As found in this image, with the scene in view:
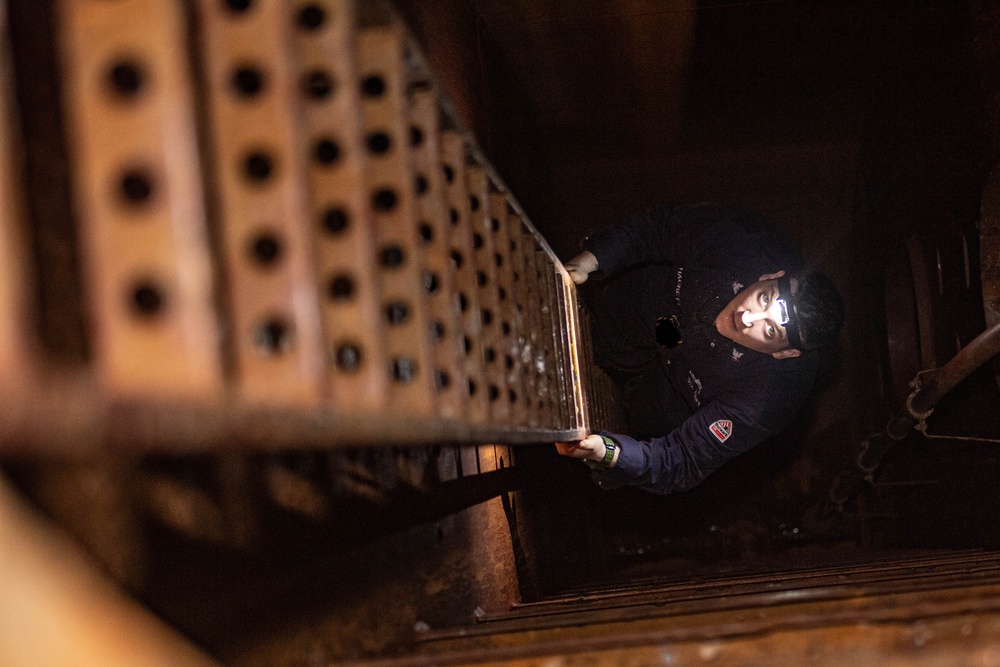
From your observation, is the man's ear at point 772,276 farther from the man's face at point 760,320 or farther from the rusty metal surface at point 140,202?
the rusty metal surface at point 140,202

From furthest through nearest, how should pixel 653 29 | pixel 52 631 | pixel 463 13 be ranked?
1. pixel 653 29
2. pixel 463 13
3. pixel 52 631

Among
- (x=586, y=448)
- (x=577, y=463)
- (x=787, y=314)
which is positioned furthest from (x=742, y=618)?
(x=577, y=463)

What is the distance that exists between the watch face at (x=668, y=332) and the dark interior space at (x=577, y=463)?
100cm

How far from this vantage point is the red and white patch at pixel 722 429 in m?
3.28

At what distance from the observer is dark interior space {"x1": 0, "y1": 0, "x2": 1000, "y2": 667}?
1274 mm

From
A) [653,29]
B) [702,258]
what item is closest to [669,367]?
[702,258]

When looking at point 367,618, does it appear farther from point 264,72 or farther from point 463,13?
point 463,13

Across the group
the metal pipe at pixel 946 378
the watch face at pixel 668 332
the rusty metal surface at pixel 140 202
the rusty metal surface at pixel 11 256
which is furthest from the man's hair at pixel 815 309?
the rusty metal surface at pixel 11 256

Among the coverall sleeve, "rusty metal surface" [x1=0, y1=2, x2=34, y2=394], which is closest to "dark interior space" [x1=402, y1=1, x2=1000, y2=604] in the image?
the coverall sleeve

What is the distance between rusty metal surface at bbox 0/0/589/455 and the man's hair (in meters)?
2.15

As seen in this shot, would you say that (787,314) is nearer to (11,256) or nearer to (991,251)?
(991,251)

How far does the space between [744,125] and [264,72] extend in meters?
4.56

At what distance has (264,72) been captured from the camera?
40.0 inches

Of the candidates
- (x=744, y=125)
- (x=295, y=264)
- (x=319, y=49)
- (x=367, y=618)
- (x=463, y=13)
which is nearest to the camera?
(x=295, y=264)
